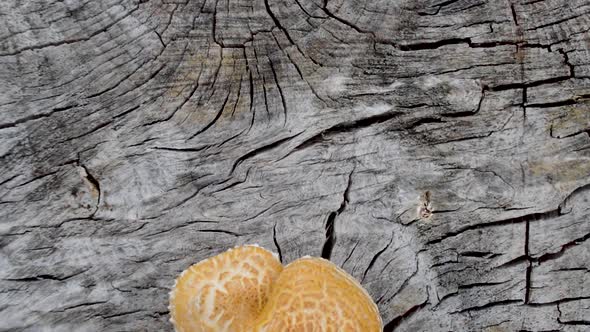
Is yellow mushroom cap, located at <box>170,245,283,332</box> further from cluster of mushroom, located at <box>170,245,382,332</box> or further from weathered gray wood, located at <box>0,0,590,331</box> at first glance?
weathered gray wood, located at <box>0,0,590,331</box>

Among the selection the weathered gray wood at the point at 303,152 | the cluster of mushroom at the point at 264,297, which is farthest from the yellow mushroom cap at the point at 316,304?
the weathered gray wood at the point at 303,152

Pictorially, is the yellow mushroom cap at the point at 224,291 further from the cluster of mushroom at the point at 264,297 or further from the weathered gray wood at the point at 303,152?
the weathered gray wood at the point at 303,152

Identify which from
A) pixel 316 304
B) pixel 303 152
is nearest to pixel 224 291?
pixel 316 304

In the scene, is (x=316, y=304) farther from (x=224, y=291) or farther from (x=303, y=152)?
(x=303, y=152)

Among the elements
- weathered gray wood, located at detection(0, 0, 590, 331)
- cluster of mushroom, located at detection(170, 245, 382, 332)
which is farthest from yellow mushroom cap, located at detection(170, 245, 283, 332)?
weathered gray wood, located at detection(0, 0, 590, 331)

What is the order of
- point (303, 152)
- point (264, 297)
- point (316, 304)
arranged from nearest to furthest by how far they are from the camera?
point (316, 304) < point (264, 297) < point (303, 152)

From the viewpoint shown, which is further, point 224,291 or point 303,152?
point 303,152
